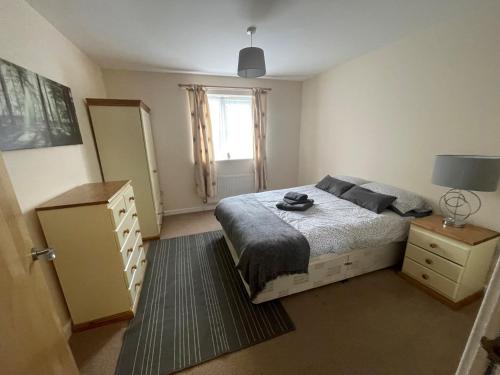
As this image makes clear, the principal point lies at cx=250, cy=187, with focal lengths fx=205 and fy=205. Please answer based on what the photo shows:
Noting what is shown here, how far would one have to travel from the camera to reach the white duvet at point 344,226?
1.84m

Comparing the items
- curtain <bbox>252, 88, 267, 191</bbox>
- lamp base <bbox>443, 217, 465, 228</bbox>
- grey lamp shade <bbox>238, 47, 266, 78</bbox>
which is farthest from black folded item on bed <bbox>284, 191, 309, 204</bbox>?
curtain <bbox>252, 88, 267, 191</bbox>

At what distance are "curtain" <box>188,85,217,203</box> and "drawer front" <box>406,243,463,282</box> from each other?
303 cm

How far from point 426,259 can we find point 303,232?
3.81 feet

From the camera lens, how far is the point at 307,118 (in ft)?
13.5

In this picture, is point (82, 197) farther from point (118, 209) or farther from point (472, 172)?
point (472, 172)

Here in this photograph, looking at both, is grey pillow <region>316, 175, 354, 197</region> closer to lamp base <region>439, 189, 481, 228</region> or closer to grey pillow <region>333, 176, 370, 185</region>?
grey pillow <region>333, 176, 370, 185</region>

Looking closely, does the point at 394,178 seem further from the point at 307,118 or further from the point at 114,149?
the point at 114,149

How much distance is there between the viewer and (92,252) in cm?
150

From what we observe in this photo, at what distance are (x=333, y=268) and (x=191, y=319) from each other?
1.33 metres

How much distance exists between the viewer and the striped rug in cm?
141

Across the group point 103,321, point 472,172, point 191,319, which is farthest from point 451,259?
point 103,321

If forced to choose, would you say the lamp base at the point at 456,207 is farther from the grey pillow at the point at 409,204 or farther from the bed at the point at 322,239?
the bed at the point at 322,239

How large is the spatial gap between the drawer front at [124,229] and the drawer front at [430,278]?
2637mm

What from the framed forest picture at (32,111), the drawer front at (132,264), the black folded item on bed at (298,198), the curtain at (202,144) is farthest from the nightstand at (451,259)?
the framed forest picture at (32,111)
